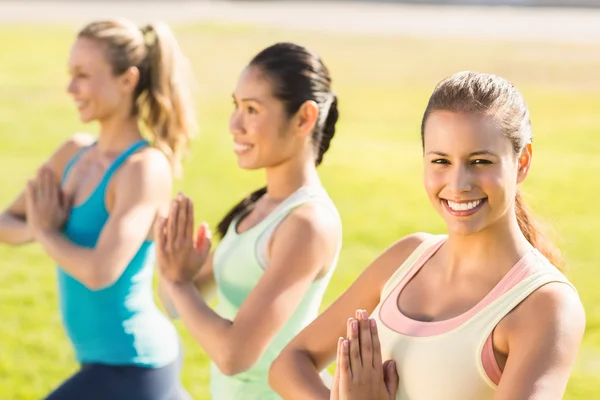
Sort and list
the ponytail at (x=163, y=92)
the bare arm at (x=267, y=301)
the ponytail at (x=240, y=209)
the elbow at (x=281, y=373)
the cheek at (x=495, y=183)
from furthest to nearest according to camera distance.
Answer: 1. the ponytail at (x=163, y=92)
2. the ponytail at (x=240, y=209)
3. the bare arm at (x=267, y=301)
4. the elbow at (x=281, y=373)
5. the cheek at (x=495, y=183)

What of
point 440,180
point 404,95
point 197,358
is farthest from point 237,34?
point 440,180

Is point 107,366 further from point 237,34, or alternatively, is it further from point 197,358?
point 237,34

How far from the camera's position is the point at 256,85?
323cm

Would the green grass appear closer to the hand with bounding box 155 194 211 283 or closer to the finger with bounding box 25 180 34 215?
the hand with bounding box 155 194 211 283

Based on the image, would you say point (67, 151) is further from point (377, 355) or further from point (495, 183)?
→ point (495, 183)

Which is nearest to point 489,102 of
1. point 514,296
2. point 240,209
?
point 514,296

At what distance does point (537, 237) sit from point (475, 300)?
0.95 feet

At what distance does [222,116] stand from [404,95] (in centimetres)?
343

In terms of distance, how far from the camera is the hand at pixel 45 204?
3.78 m

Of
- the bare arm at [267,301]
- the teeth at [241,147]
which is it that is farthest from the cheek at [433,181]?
the teeth at [241,147]

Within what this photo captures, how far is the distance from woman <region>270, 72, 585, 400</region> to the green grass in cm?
38

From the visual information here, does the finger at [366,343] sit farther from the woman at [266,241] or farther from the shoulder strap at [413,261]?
the woman at [266,241]

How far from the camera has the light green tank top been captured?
10.5ft

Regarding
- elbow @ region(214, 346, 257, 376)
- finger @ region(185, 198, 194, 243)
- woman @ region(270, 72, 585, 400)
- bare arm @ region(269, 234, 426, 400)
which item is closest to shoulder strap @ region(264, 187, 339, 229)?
finger @ region(185, 198, 194, 243)
